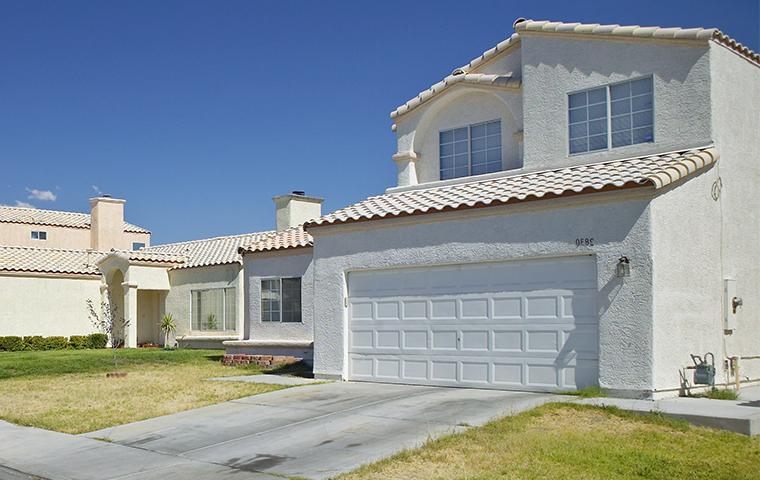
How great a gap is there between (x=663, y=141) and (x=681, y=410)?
5.93 m

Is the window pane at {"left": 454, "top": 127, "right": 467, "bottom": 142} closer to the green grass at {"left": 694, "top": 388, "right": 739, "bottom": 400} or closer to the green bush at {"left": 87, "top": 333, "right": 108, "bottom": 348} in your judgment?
the green grass at {"left": 694, "top": 388, "right": 739, "bottom": 400}

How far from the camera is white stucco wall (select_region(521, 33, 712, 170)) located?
15.3 metres

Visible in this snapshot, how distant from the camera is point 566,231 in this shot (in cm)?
1399

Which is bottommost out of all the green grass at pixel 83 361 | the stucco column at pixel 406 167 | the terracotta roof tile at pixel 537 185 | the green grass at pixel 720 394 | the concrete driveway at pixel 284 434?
the green grass at pixel 83 361

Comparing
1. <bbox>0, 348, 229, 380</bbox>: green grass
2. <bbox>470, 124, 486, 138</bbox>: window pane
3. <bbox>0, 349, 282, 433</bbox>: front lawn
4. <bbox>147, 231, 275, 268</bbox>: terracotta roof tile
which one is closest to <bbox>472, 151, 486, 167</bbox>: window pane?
<bbox>470, 124, 486, 138</bbox>: window pane

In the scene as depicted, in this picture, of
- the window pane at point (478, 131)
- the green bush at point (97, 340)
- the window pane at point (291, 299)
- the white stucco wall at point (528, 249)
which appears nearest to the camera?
the white stucco wall at point (528, 249)

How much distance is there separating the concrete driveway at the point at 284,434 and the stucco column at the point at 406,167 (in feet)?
20.6

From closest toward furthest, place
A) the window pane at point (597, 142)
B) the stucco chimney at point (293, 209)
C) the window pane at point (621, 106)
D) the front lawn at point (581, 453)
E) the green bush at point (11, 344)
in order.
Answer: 1. the front lawn at point (581, 453)
2. the window pane at point (621, 106)
3. the window pane at point (597, 142)
4. the stucco chimney at point (293, 209)
5. the green bush at point (11, 344)

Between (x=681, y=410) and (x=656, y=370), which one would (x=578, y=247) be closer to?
(x=656, y=370)

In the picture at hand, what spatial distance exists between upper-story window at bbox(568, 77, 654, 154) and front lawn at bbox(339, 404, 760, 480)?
257 inches

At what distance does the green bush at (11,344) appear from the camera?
31203mm

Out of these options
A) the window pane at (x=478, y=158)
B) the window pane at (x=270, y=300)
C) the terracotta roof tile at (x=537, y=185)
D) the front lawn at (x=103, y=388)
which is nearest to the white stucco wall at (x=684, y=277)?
the terracotta roof tile at (x=537, y=185)

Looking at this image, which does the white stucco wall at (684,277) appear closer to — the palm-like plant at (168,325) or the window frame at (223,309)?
the window frame at (223,309)

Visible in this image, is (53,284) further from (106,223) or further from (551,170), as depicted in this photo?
(551,170)
